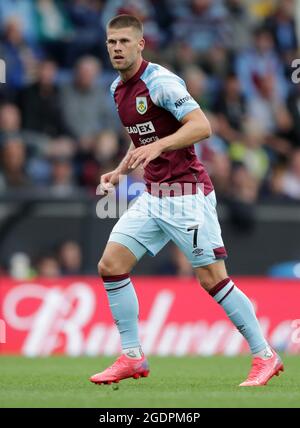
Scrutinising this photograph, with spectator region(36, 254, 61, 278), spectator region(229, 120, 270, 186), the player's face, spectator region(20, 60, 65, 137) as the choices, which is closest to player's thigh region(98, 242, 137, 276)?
the player's face

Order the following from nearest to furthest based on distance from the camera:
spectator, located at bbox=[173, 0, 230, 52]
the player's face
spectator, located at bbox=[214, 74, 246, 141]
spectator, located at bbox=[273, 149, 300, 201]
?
the player's face → spectator, located at bbox=[273, 149, 300, 201] → spectator, located at bbox=[214, 74, 246, 141] → spectator, located at bbox=[173, 0, 230, 52]

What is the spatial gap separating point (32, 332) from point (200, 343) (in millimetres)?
1893

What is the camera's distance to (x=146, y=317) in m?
13.4

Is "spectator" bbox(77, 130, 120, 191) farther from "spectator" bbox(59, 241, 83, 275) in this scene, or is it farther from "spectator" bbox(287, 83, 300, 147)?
"spectator" bbox(287, 83, 300, 147)

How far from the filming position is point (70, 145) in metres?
15.6

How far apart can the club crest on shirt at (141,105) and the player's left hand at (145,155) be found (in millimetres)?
486

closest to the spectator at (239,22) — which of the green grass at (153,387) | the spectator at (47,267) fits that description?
the spectator at (47,267)

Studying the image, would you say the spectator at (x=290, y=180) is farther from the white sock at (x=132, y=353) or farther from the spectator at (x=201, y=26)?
the white sock at (x=132, y=353)

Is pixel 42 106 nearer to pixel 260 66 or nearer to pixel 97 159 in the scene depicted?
pixel 97 159

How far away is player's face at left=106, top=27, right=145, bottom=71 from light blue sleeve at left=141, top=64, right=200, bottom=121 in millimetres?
166

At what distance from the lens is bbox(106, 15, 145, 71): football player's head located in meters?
8.07

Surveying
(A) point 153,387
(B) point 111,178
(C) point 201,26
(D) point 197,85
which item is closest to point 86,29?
(D) point 197,85

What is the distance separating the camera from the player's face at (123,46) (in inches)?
318

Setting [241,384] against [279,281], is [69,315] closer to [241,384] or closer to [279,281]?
[279,281]
